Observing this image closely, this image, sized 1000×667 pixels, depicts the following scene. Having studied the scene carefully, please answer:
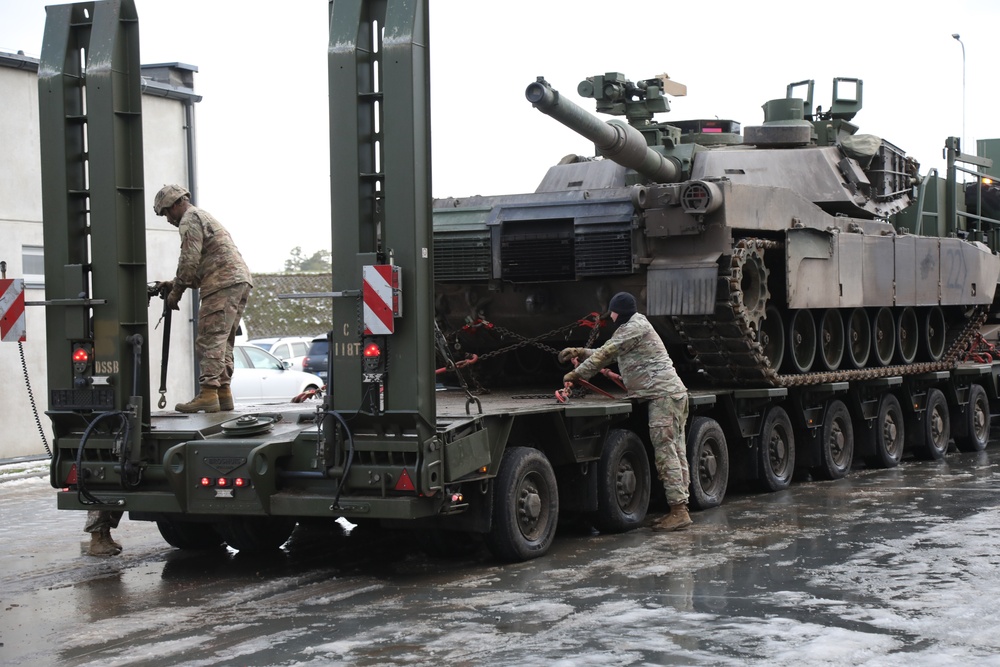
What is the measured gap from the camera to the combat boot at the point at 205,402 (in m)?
10.7

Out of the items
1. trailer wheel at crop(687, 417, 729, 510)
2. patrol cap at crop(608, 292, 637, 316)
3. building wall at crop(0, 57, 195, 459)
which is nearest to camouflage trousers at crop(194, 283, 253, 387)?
patrol cap at crop(608, 292, 637, 316)

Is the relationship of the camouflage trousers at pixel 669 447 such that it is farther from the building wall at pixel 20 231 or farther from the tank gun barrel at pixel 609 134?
the building wall at pixel 20 231

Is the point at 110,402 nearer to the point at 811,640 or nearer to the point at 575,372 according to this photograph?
the point at 575,372

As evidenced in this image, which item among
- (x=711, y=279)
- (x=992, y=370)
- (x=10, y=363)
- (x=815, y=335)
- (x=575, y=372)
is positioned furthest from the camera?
(x=992, y=370)

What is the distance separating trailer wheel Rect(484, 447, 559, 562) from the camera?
930 centimetres

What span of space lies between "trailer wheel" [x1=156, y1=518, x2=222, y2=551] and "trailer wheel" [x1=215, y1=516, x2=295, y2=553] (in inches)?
8.7

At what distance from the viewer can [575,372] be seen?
11.1 m

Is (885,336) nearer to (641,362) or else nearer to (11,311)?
(641,362)

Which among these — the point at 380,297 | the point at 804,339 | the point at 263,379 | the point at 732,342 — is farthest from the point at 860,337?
the point at 263,379

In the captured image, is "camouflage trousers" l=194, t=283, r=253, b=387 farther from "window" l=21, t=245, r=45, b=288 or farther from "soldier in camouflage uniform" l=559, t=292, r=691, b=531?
"window" l=21, t=245, r=45, b=288

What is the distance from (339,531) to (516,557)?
100 inches

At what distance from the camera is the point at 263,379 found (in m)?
21.2

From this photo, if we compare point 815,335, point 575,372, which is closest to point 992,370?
point 815,335

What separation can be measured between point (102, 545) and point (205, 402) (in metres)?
1.33
